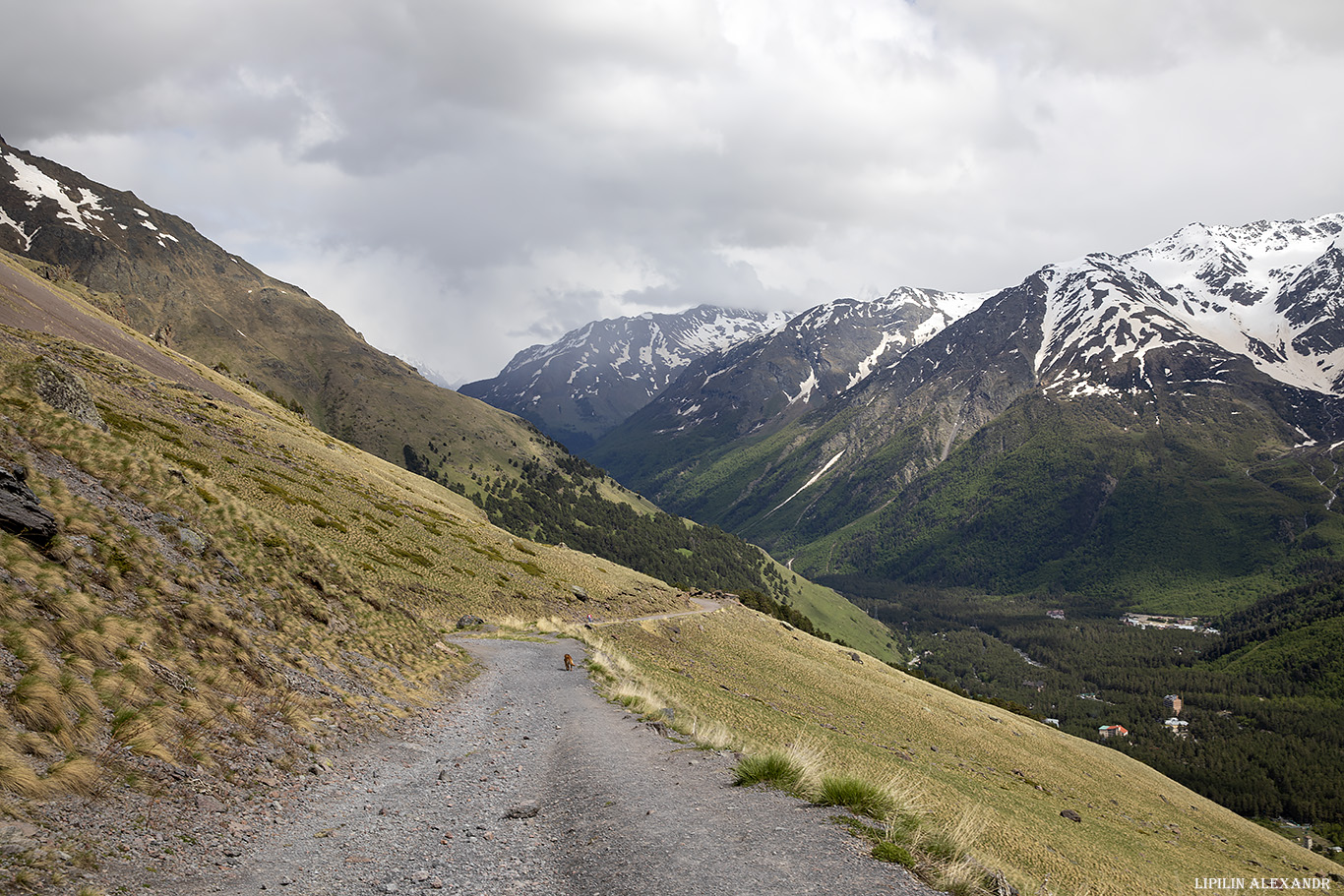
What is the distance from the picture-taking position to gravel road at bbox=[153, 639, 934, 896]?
888cm

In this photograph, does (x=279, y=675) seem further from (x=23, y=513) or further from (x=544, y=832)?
(x=544, y=832)

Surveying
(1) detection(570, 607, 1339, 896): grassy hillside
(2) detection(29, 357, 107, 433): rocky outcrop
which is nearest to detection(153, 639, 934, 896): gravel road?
(1) detection(570, 607, 1339, 896): grassy hillside

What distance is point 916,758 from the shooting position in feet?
120

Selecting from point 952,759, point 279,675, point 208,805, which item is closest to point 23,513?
point 279,675

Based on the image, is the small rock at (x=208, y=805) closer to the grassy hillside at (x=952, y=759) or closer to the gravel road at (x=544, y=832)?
the gravel road at (x=544, y=832)

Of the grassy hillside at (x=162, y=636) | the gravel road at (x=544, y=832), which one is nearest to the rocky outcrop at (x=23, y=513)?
the grassy hillside at (x=162, y=636)

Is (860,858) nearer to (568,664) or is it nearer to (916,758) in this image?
(568,664)

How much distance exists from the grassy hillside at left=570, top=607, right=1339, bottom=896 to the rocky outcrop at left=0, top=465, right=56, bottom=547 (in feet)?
58.6

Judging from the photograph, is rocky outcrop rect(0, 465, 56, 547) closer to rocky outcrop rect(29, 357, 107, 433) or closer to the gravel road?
the gravel road

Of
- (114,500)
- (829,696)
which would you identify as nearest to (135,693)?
(114,500)

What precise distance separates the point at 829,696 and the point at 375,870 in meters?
41.6

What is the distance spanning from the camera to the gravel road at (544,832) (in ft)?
29.1

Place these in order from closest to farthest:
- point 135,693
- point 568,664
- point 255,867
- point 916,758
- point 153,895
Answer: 1. point 153,895
2. point 255,867
3. point 135,693
4. point 568,664
5. point 916,758

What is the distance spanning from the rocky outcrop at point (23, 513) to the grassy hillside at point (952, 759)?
1787 centimetres
